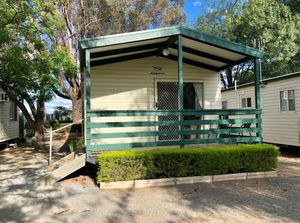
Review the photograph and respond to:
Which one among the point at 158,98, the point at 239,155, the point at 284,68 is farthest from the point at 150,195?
the point at 284,68

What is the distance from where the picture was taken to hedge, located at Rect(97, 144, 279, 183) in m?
6.13

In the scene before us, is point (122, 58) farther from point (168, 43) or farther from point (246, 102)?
point (246, 102)

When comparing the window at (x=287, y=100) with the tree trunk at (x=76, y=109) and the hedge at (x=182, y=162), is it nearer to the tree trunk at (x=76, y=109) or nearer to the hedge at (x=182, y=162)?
the hedge at (x=182, y=162)

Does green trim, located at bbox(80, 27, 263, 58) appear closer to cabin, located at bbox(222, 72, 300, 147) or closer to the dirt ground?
the dirt ground

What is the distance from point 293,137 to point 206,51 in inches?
185

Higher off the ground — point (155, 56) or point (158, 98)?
point (155, 56)

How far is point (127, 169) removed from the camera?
243 inches

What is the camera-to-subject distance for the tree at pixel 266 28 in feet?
65.0

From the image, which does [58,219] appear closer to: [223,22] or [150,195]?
[150,195]

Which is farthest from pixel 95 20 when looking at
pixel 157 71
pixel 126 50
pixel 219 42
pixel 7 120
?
pixel 219 42

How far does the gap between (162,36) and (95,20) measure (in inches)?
482

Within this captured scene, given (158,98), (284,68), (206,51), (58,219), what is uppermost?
(284,68)

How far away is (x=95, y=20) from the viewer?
1847cm

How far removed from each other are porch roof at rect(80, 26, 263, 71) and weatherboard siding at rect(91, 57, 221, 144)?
0.20 m
